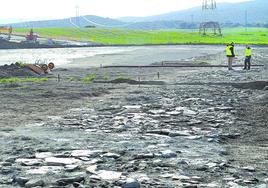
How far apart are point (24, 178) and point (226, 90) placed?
14269mm

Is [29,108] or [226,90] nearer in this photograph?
[29,108]

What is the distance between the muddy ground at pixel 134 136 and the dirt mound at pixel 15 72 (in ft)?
23.7

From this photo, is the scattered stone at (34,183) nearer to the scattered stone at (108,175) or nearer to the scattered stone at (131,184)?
the scattered stone at (108,175)

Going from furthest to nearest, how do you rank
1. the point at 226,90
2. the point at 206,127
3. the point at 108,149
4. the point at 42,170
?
the point at 226,90 → the point at 206,127 → the point at 108,149 → the point at 42,170

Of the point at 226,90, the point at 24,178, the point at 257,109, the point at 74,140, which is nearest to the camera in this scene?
the point at 24,178

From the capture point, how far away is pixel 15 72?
30.0 metres

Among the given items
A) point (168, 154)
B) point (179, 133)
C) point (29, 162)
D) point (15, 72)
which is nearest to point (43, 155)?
point (29, 162)

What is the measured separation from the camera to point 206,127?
13281mm

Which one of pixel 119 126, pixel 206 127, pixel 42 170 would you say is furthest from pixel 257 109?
pixel 42 170

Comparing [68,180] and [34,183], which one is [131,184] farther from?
[34,183]

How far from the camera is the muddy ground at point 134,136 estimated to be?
8.46 metres

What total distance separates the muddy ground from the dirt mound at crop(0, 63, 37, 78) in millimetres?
7211

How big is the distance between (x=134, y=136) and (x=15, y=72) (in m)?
19.4

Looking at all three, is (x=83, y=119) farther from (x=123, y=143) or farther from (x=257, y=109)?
(x=257, y=109)
